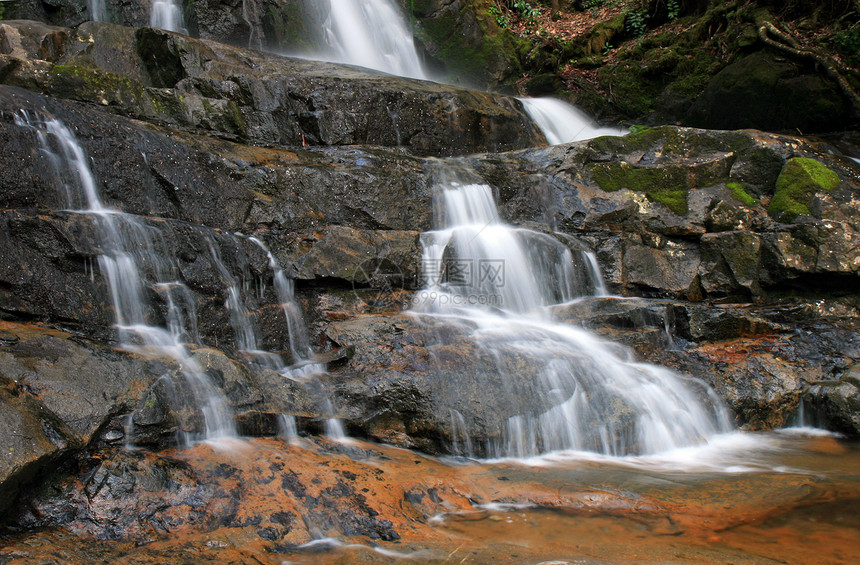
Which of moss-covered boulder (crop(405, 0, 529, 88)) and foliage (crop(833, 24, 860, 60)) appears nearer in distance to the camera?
foliage (crop(833, 24, 860, 60))

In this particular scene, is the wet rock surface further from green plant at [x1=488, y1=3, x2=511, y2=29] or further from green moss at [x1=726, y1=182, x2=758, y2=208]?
green plant at [x1=488, y1=3, x2=511, y2=29]

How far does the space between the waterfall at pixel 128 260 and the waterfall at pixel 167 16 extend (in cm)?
650

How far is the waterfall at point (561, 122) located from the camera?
11.6 m

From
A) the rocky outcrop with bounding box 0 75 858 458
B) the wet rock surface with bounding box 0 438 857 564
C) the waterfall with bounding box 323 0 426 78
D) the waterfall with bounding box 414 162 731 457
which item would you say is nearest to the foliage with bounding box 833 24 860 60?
the rocky outcrop with bounding box 0 75 858 458

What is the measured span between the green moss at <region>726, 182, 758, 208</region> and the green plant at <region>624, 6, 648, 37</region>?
8107mm

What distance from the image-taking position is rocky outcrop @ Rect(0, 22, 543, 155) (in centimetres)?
761

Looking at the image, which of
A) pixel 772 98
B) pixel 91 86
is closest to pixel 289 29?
pixel 91 86

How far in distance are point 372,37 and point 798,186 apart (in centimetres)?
1004

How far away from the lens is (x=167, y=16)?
11016 millimetres

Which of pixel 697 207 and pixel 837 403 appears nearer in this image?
pixel 837 403

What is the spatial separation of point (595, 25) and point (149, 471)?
1526cm

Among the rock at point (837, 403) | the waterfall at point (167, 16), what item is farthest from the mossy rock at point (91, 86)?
the rock at point (837, 403)

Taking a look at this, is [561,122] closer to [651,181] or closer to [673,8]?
[651,181]

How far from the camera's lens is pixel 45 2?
10.6m
